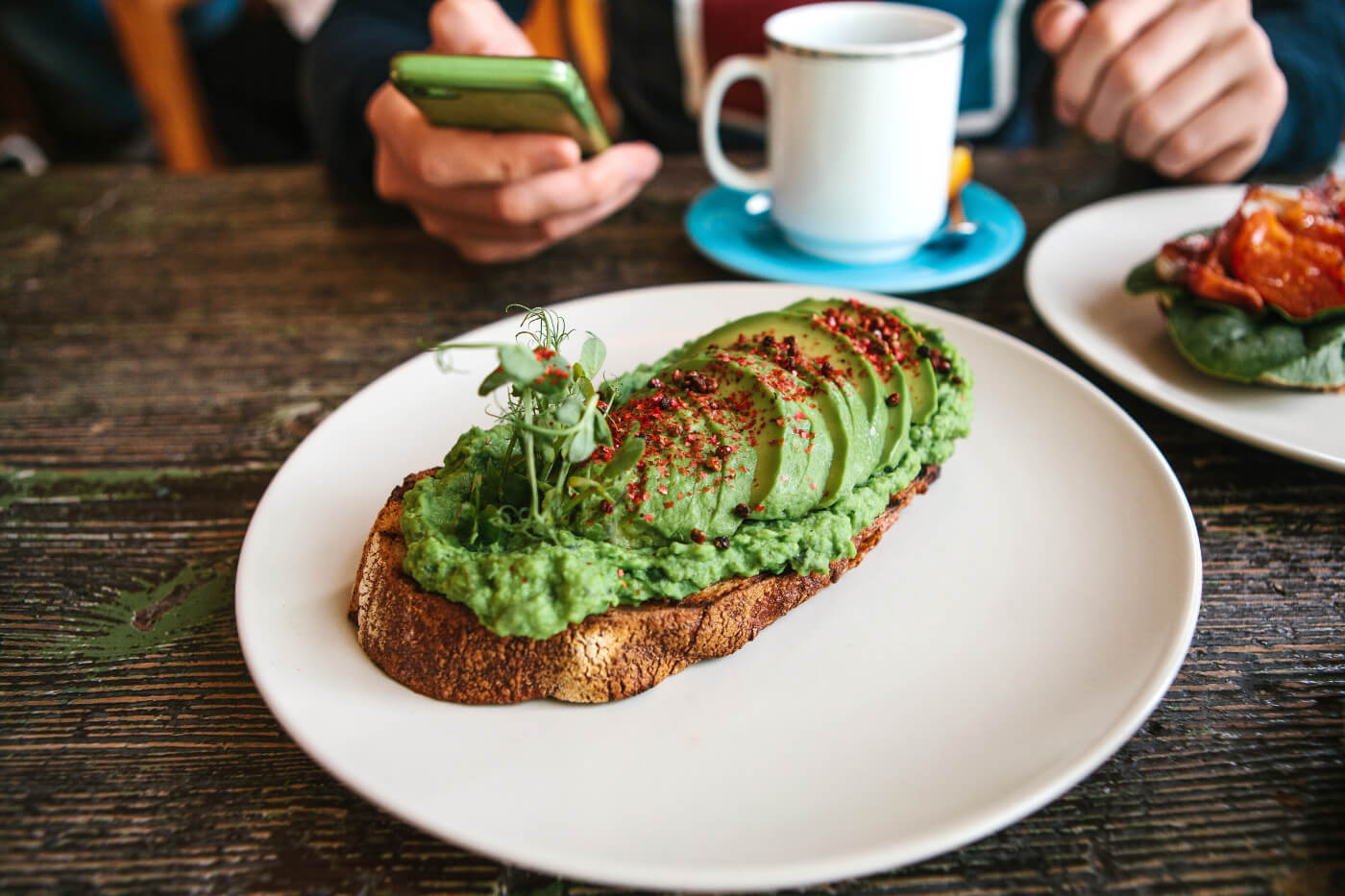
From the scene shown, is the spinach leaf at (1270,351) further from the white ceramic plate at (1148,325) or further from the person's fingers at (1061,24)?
the person's fingers at (1061,24)

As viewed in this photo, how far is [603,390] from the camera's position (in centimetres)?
145

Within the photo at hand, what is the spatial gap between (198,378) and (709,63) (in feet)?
7.36

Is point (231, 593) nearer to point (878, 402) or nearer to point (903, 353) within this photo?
point (878, 402)

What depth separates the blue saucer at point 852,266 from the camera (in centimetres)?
220

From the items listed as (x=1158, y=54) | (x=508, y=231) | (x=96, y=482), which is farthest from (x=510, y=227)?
(x=1158, y=54)

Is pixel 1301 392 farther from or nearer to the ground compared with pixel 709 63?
nearer to the ground

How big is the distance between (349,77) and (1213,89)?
2678 mm

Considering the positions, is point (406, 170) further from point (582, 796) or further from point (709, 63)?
point (582, 796)

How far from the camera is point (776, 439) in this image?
1.28 m

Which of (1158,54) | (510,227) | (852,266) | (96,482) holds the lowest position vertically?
(96,482)

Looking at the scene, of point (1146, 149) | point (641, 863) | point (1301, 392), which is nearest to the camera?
point (641, 863)

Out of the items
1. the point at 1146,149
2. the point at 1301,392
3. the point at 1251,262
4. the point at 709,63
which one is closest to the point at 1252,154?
the point at 1146,149

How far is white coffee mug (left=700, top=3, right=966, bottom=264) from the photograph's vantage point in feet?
6.73

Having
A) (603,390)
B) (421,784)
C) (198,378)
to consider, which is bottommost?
(198,378)
